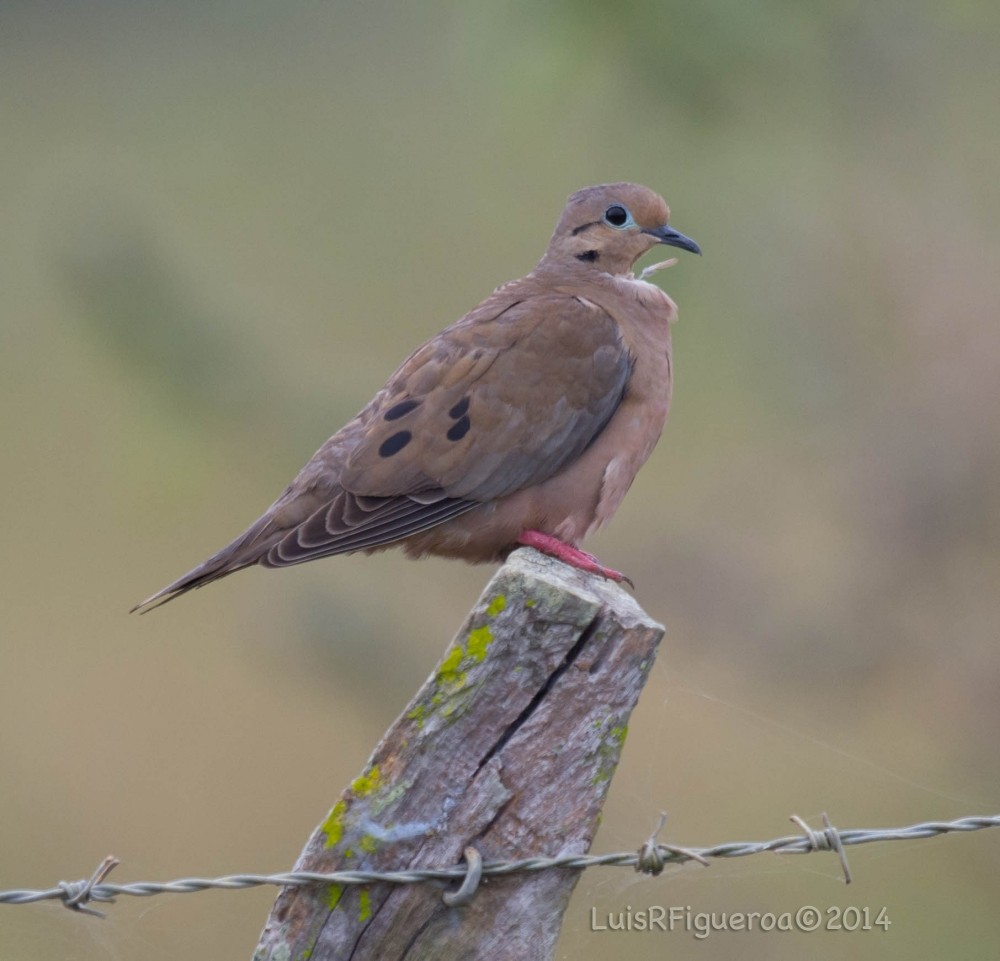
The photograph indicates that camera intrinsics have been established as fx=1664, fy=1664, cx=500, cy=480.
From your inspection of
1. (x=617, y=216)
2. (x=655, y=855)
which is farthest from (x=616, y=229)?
(x=655, y=855)

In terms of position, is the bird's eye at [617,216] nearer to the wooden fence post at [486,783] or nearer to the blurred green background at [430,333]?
the blurred green background at [430,333]

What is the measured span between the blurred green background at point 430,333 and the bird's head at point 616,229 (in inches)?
4.7

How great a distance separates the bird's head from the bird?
0.33m

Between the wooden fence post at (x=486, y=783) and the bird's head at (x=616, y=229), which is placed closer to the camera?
the wooden fence post at (x=486, y=783)

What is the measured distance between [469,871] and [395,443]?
1.59 metres

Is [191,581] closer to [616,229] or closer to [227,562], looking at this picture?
[227,562]

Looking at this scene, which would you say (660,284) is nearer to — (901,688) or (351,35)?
(901,688)

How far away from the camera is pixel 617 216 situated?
15.0ft

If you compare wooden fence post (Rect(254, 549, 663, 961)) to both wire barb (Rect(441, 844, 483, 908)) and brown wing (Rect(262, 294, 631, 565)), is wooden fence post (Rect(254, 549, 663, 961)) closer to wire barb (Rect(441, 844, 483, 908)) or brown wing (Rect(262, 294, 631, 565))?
wire barb (Rect(441, 844, 483, 908))

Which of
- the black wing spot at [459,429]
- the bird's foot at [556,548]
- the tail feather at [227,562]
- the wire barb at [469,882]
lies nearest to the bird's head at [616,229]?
the black wing spot at [459,429]

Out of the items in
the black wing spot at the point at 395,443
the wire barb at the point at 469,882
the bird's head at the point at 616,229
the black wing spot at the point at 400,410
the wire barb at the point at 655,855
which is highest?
the bird's head at the point at 616,229

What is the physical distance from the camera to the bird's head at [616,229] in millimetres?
4535

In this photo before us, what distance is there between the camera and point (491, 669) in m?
2.56

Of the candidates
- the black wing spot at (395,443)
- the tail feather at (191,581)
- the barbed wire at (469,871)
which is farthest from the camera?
the black wing spot at (395,443)
